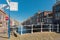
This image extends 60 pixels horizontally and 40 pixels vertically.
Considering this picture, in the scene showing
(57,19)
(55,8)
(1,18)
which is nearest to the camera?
(57,19)

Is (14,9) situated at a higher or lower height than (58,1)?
lower

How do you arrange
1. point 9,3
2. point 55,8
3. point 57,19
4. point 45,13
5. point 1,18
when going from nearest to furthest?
1. point 9,3
2. point 57,19
3. point 55,8
4. point 1,18
5. point 45,13

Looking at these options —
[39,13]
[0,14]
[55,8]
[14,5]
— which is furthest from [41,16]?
[14,5]

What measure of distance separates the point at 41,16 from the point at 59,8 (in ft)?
123

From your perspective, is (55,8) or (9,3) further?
(55,8)

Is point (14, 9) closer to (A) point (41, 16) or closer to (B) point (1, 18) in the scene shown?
(B) point (1, 18)

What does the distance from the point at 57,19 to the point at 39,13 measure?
40.5m

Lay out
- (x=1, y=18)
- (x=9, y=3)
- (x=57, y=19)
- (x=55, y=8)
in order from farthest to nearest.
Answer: (x=1, y=18)
(x=55, y=8)
(x=57, y=19)
(x=9, y=3)

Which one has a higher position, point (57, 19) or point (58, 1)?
point (58, 1)

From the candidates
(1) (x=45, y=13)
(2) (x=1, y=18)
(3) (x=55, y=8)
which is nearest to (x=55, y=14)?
(3) (x=55, y=8)

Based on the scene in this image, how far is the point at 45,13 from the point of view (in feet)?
307

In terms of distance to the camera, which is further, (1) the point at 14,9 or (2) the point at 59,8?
(2) the point at 59,8

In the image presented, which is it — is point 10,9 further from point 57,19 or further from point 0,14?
point 0,14

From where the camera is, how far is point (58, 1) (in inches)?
2393
